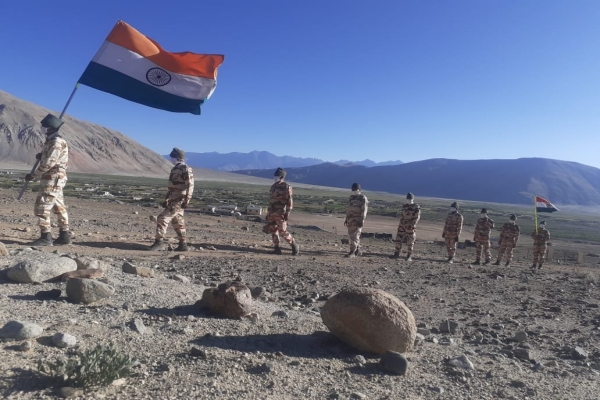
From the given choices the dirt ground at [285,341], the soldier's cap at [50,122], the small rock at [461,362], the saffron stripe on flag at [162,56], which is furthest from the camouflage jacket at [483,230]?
the soldier's cap at [50,122]

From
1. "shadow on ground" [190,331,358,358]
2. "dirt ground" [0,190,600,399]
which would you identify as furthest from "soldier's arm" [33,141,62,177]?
"shadow on ground" [190,331,358,358]

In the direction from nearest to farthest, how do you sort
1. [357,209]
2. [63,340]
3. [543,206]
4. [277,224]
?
[63,340]
[277,224]
[357,209]
[543,206]

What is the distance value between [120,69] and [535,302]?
8.88 metres

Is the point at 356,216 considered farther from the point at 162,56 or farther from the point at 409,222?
the point at 162,56

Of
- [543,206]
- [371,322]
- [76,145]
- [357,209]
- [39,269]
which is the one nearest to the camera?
[371,322]

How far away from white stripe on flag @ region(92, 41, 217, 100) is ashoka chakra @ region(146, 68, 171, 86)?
0.04 meters

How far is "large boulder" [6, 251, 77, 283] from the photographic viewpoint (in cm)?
590

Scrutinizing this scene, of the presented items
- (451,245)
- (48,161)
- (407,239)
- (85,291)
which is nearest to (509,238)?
(451,245)

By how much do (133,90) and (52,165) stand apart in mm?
2015

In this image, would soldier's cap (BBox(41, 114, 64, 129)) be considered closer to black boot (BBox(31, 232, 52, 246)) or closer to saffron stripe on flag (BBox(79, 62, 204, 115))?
saffron stripe on flag (BBox(79, 62, 204, 115))

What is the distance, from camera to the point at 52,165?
851 centimetres

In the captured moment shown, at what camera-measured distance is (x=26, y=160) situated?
140m

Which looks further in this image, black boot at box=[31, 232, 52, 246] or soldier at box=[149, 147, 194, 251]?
soldier at box=[149, 147, 194, 251]

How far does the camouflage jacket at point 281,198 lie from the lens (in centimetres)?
1197
